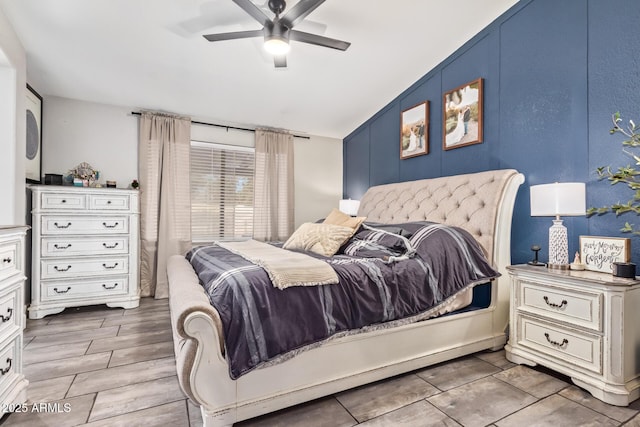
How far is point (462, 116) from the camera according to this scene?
304 centimetres

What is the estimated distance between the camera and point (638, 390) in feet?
5.73

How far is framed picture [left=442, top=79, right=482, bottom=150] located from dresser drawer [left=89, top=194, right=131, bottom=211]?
136 inches

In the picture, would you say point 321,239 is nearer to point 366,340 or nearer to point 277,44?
point 366,340

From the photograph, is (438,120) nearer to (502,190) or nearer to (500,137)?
(500,137)

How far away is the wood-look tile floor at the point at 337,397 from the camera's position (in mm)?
1529

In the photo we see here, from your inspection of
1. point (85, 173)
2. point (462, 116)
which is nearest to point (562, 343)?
point (462, 116)

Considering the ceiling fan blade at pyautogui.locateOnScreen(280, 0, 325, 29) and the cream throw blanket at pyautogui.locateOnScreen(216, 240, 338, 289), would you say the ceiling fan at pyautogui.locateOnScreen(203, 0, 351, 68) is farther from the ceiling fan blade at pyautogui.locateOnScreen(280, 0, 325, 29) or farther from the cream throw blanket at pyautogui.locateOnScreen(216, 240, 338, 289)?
the cream throw blanket at pyautogui.locateOnScreen(216, 240, 338, 289)

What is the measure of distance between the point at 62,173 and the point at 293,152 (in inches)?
110

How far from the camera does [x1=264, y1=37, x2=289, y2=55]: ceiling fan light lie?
7.16 feet

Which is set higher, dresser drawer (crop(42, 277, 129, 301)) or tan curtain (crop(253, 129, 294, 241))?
tan curtain (crop(253, 129, 294, 241))

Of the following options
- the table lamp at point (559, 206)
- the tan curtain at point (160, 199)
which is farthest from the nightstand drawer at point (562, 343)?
the tan curtain at point (160, 199)

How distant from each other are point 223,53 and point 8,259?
2348 millimetres

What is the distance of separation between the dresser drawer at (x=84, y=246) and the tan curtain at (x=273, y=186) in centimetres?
161

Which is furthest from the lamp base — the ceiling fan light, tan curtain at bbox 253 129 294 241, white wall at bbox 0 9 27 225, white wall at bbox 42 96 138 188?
white wall at bbox 42 96 138 188
